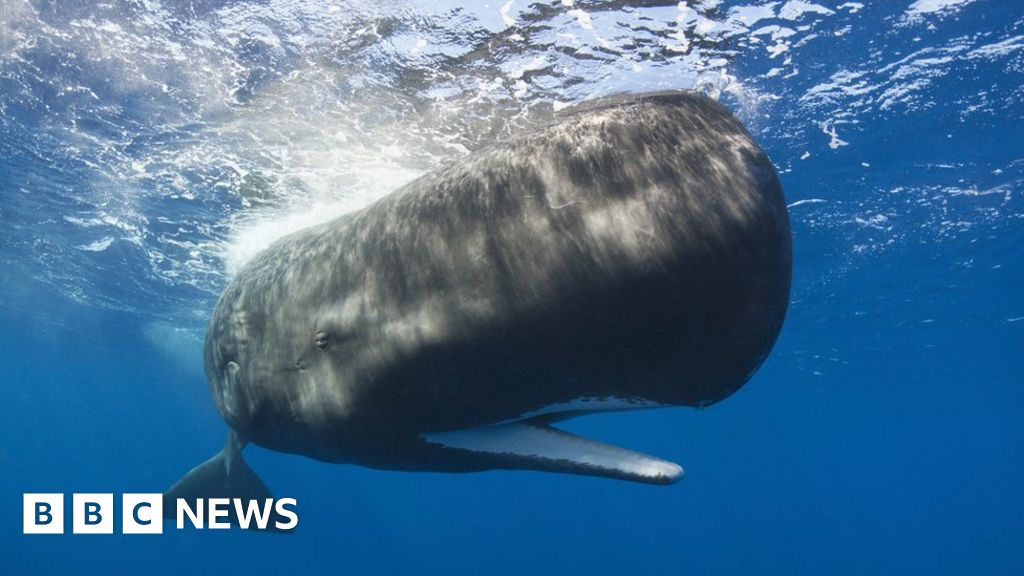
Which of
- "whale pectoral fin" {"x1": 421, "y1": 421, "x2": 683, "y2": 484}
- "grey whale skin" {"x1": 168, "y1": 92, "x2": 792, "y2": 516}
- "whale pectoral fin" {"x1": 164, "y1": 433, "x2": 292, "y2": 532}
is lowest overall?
"whale pectoral fin" {"x1": 164, "y1": 433, "x2": 292, "y2": 532}

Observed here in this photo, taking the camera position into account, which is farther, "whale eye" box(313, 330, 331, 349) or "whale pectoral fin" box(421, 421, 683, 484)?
"whale eye" box(313, 330, 331, 349)

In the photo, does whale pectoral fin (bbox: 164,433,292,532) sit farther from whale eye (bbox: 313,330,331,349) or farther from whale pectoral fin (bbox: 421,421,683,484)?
whale pectoral fin (bbox: 421,421,683,484)

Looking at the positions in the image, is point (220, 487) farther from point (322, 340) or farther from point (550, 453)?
point (550, 453)

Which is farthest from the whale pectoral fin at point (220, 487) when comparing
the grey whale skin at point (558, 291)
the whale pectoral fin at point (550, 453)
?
the whale pectoral fin at point (550, 453)

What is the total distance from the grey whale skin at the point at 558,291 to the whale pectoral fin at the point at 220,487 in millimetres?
4741

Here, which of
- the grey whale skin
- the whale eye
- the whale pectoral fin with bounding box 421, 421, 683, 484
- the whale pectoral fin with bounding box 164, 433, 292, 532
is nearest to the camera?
the grey whale skin

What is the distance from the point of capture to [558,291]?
2.26m

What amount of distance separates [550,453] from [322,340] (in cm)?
128

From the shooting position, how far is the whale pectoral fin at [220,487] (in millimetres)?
7387

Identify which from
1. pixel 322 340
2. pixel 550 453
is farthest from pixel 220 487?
pixel 550 453

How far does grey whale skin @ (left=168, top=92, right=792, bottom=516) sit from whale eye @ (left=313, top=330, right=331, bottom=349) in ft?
0.03

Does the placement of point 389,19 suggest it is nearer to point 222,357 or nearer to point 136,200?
point 222,357

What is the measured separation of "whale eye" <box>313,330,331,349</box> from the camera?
3234mm

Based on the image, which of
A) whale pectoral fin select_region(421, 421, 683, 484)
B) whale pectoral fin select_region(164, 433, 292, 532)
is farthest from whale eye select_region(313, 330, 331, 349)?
whale pectoral fin select_region(164, 433, 292, 532)
